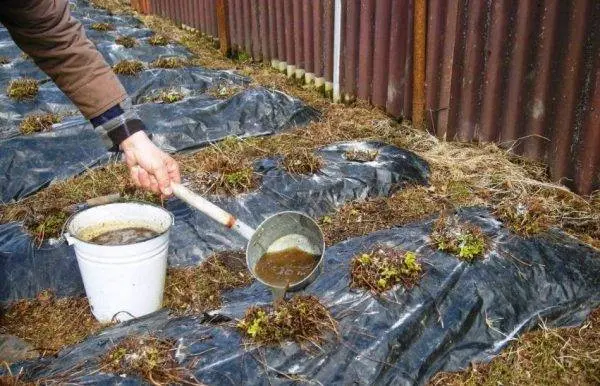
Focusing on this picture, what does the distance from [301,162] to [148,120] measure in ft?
7.08

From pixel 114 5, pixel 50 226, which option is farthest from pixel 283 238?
pixel 114 5

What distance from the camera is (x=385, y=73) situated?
6.35m

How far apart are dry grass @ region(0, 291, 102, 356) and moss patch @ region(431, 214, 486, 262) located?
2.38 meters

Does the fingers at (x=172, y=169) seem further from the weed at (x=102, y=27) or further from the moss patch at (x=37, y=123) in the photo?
the weed at (x=102, y=27)

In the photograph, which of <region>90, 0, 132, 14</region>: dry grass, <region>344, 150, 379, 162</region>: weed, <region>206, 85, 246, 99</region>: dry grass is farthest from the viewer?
<region>90, 0, 132, 14</region>: dry grass

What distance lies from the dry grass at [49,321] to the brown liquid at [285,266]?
125 centimetres

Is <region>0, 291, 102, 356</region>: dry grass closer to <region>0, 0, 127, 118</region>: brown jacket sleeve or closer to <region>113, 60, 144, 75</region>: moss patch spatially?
<region>0, 0, 127, 118</region>: brown jacket sleeve

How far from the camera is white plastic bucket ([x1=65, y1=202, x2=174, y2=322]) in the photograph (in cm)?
324

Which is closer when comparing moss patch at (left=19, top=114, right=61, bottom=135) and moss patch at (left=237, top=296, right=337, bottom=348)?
moss patch at (left=237, top=296, right=337, bottom=348)

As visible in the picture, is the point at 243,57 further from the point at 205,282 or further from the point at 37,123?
the point at 205,282

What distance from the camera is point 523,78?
477 cm

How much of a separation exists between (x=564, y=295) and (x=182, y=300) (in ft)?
8.32

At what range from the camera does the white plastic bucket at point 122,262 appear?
10.6ft

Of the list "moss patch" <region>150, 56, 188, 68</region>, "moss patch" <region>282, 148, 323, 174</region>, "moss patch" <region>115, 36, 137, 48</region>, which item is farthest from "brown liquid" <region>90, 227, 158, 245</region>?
"moss patch" <region>115, 36, 137, 48</region>
